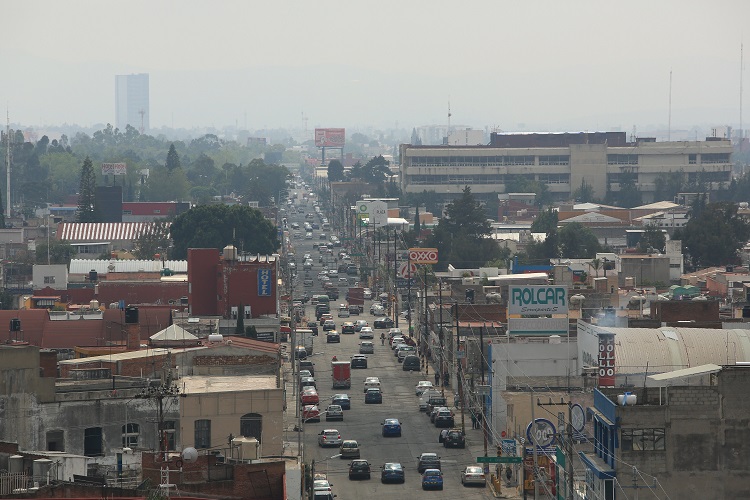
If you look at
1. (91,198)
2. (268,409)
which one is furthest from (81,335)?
(91,198)

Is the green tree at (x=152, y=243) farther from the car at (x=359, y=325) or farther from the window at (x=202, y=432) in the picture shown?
the window at (x=202, y=432)

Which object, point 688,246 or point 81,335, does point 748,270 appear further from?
point 81,335

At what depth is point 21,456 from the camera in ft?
128

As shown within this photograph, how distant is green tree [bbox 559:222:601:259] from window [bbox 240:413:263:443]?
89710 mm

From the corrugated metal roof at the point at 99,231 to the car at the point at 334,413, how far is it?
8755cm

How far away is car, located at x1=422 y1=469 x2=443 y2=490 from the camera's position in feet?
191

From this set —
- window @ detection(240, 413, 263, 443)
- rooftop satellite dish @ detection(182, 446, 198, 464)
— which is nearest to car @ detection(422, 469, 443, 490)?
window @ detection(240, 413, 263, 443)

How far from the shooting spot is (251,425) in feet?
183

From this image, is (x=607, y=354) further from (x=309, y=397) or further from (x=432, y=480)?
(x=309, y=397)

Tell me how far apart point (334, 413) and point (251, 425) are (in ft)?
62.7

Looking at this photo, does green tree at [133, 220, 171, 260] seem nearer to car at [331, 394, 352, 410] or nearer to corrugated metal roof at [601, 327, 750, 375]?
car at [331, 394, 352, 410]

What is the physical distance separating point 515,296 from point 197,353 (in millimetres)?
14610

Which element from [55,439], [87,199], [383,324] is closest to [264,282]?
[383,324]

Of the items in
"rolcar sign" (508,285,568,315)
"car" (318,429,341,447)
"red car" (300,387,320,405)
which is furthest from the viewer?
"red car" (300,387,320,405)
